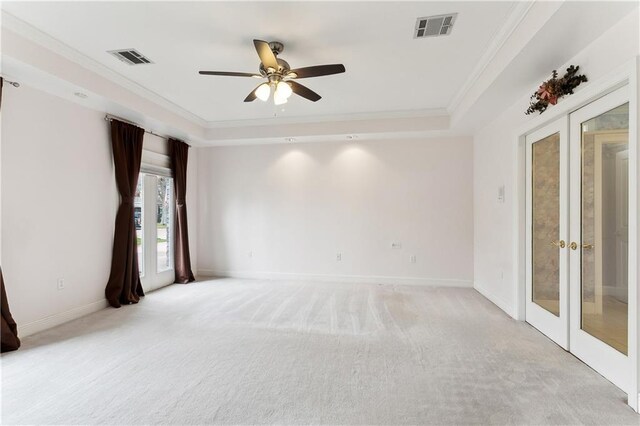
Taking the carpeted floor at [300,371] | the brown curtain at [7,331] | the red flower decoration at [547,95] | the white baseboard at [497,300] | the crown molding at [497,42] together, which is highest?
the crown molding at [497,42]

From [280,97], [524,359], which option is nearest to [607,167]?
[524,359]

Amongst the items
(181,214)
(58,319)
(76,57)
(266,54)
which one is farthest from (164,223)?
(266,54)

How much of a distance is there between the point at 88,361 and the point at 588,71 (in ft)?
16.4

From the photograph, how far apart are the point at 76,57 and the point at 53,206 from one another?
1676mm

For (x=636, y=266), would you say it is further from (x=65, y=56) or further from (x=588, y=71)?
(x=65, y=56)

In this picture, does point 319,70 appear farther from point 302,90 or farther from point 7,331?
point 7,331

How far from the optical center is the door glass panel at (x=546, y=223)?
119 inches

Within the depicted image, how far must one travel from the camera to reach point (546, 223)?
3215 millimetres

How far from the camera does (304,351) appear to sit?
2.83 metres

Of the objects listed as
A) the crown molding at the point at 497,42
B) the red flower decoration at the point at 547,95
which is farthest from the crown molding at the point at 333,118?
the red flower decoration at the point at 547,95

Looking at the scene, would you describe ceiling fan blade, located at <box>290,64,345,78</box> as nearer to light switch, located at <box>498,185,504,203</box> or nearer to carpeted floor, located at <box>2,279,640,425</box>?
carpeted floor, located at <box>2,279,640,425</box>

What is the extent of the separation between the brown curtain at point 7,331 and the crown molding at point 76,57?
2242 mm

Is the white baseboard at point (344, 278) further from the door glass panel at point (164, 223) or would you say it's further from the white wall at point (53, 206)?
the white wall at point (53, 206)

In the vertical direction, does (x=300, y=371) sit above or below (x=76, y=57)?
below
